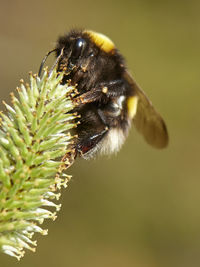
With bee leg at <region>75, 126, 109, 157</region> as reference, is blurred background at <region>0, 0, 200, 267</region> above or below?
above

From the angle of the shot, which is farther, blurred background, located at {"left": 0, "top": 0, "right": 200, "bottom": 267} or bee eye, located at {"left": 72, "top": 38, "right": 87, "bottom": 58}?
blurred background, located at {"left": 0, "top": 0, "right": 200, "bottom": 267}

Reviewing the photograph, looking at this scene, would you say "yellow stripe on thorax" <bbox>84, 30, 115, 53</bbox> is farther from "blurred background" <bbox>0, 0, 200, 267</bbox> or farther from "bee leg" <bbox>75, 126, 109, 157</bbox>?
"blurred background" <bbox>0, 0, 200, 267</bbox>

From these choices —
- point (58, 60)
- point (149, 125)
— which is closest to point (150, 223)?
point (149, 125)

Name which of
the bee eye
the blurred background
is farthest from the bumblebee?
the blurred background

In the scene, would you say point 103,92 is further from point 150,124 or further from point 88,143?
point 150,124

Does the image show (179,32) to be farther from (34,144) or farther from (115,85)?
(34,144)

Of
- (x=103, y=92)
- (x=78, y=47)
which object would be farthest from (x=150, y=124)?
(x=78, y=47)
